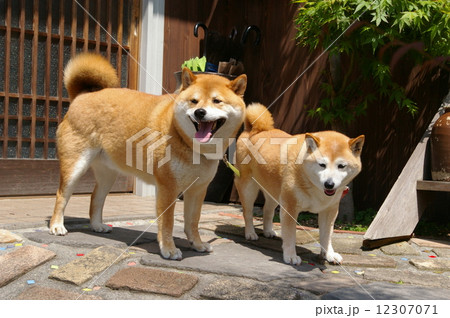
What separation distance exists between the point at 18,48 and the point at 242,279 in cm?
417

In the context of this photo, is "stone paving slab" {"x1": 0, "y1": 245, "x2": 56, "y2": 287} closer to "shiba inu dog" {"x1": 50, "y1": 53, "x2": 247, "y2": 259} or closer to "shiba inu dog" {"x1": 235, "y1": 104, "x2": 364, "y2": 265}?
"shiba inu dog" {"x1": 50, "y1": 53, "x2": 247, "y2": 259}

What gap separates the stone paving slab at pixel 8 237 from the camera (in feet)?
11.1

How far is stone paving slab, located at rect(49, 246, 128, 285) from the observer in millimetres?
2781

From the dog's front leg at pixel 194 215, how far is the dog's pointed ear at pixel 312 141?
32.7 inches

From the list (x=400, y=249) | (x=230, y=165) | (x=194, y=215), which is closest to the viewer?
(x=194, y=215)

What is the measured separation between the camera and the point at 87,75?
13.3ft

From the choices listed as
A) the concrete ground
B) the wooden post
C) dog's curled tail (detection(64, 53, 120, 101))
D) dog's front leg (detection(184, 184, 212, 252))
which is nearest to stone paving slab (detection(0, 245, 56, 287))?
the concrete ground

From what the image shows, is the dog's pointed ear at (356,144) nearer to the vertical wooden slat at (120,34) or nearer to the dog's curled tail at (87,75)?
the dog's curled tail at (87,75)

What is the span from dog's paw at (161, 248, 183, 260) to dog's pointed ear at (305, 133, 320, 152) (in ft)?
3.82

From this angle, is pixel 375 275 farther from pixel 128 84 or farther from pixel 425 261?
pixel 128 84

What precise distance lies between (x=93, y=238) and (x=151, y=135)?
3.15 ft

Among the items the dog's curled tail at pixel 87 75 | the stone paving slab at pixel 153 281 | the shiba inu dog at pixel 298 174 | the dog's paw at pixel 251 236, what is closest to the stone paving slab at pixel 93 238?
the stone paving slab at pixel 153 281

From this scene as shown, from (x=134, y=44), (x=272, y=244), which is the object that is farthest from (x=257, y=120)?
(x=134, y=44)

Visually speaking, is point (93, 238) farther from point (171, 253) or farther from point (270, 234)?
point (270, 234)
